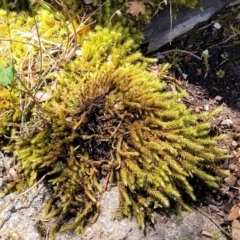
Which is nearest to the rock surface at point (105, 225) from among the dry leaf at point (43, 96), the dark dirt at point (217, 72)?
the dark dirt at point (217, 72)

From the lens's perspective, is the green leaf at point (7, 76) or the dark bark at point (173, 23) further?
the dark bark at point (173, 23)

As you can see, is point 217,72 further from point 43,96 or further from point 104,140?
point 43,96

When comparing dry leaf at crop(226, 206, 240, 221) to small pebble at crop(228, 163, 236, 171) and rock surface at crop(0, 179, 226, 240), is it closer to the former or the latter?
rock surface at crop(0, 179, 226, 240)

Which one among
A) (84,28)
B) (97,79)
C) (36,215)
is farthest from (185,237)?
(84,28)

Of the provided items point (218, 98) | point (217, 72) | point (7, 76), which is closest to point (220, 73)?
point (217, 72)

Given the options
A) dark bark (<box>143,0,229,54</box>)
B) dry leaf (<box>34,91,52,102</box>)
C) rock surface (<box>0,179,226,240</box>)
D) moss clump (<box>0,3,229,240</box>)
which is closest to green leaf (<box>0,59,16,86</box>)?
moss clump (<box>0,3,229,240</box>)

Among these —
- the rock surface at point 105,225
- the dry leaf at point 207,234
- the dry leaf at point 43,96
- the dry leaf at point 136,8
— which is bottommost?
the dry leaf at point 207,234

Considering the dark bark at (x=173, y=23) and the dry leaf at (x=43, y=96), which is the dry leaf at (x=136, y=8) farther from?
the dry leaf at (x=43, y=96)
